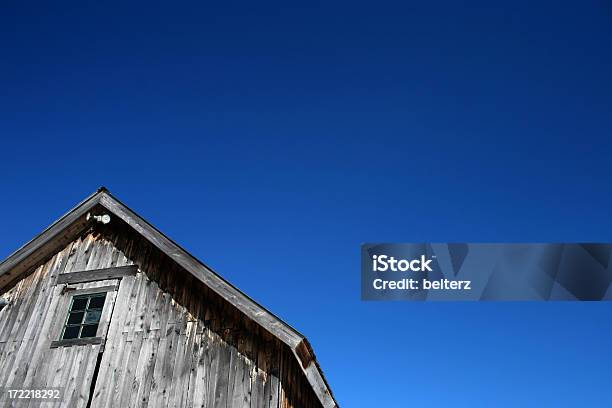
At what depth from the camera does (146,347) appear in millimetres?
9922

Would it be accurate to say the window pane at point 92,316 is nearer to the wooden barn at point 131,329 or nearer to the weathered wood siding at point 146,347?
the wooden barn at point 131,329

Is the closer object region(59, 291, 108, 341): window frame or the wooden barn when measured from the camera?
the wooden barn

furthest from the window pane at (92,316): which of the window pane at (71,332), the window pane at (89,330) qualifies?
the window pane at (71,332)

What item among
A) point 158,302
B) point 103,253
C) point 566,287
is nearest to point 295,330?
point 158,302

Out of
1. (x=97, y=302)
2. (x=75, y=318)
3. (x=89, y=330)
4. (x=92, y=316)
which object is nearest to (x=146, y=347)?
(x=89, y=330)

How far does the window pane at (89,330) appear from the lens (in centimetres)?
1056

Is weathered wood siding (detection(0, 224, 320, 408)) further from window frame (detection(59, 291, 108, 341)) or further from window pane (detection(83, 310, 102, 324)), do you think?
window pane (detection(83, 310, 102, 324))

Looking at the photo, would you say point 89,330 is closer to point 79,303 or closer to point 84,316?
point 84,316

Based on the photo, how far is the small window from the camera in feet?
35.0

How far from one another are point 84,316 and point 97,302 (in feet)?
1.26

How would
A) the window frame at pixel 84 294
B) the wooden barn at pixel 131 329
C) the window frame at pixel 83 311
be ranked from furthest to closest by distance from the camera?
the window frame at pixel 83 311
the window frame at pixel 84 294
the wooden barn at pixel 131 329

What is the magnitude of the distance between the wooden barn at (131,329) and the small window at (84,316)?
0.03 meters

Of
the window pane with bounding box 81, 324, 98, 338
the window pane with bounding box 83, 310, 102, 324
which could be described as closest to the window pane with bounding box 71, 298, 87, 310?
the window pane with bounding box 83, 310, 102, 324

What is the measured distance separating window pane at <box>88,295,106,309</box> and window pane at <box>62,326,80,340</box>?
514mm
